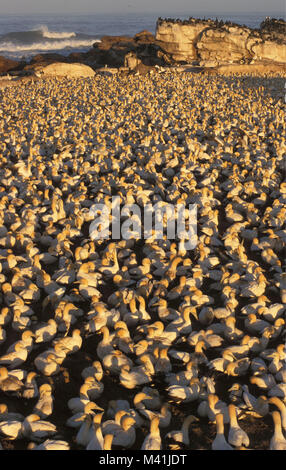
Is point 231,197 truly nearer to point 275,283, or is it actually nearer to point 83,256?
point 275,283

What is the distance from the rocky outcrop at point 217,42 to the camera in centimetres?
4653

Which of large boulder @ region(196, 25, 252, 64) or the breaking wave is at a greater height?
the breaking wave

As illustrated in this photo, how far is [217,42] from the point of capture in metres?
47.2

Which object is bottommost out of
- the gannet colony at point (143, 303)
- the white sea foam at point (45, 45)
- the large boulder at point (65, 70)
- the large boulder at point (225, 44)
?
the gannet colony at point (143, 303)

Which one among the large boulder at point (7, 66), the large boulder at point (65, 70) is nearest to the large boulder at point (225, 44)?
the large boulder at point (65, 70)

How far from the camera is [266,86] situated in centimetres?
3086

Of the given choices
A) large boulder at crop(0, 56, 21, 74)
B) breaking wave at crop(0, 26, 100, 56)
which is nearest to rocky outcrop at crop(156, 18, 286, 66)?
large boulder at crop(0, 56, 21, 74)

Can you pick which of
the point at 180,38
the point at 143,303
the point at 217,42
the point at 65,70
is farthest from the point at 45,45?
the point at 143,303

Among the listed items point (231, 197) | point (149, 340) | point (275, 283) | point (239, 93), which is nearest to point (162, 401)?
point (149, 340)

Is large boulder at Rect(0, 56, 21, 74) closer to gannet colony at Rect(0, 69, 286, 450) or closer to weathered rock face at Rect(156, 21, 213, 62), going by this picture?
weathered rock face at Rect(156, 21, 213, 62)

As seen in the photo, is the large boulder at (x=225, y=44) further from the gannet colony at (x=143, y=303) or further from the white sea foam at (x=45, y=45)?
the white sea foam at (x=45, y=45)

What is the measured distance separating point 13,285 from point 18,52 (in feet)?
302

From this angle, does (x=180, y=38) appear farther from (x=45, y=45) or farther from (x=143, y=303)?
(x=45, y=45)

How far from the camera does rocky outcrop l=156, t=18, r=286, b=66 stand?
4653 centimetres
